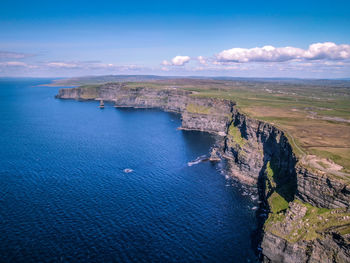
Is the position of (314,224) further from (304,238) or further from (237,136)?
(237,136)

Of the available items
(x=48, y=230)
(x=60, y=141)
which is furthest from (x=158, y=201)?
(x=60, y=141)

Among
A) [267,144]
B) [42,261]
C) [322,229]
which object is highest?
[267,144]

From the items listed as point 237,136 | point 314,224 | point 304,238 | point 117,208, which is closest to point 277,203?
point 314,224

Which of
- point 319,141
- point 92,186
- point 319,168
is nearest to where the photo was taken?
point 319,168

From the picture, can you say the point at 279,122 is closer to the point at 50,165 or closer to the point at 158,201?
the point at 158,201

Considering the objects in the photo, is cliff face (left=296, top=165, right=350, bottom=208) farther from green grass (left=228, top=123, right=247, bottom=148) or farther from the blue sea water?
green grass (left=228, top=123, right=247, bottom=148)

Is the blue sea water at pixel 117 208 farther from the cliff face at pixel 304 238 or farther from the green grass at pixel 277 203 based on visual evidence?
the green grass at pixel 277 203

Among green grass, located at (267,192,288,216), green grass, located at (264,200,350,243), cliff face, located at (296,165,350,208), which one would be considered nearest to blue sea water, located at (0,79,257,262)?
green grass, located at (267,192,288,216)

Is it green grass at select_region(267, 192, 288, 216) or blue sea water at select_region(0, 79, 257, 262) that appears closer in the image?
blue sea water at select_region(0, 79, 257, 262)
